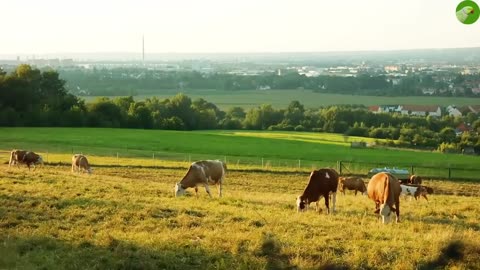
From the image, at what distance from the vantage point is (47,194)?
62.2ft

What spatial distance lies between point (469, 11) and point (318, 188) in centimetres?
1087

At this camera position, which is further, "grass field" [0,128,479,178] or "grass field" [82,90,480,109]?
"grass field" [82,90,480,109]

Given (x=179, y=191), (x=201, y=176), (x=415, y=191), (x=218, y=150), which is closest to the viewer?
(x=179, y=191)

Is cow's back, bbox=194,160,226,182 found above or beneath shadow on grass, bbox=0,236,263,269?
beneath

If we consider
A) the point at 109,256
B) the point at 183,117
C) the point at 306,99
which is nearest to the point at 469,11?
the point at 109,256

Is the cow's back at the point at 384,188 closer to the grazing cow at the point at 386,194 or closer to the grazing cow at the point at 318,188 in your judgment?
the grazing cow at the point at 386,194

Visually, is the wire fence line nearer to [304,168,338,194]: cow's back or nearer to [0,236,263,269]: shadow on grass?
[304,168,338,194]: cow's back

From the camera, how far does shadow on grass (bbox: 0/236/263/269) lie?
11.4 metres

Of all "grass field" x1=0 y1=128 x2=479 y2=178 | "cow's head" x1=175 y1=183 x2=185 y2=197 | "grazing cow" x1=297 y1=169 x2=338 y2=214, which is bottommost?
"grass field" x1=0 y1=128 x2=479 y2=178

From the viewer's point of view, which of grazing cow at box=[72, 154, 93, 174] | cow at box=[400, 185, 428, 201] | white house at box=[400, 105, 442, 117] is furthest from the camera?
white house at box=[400, 105, 442, 117]

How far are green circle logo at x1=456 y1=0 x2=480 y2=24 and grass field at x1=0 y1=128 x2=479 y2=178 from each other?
118ft

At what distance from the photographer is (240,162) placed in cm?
4862

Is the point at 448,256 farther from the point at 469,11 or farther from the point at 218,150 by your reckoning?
the point at 218,150

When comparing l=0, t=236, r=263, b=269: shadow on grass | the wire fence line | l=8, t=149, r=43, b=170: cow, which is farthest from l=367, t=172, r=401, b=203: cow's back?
the wire fence line
